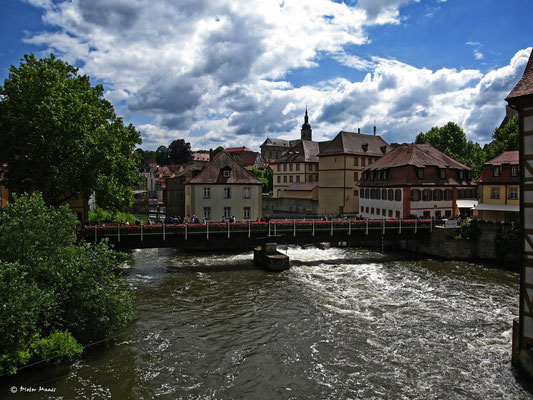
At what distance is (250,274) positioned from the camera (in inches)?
1136

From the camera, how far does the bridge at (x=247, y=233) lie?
28.9 m

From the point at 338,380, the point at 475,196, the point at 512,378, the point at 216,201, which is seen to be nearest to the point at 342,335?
the point at 338,380

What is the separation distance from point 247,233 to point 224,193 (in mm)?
10650

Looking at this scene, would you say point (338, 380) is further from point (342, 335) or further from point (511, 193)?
point (511, 193)

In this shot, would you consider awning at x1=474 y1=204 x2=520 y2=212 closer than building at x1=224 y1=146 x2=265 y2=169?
Yes

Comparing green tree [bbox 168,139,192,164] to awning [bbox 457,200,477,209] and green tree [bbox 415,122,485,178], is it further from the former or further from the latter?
awning [bbox 457,200,477,209]

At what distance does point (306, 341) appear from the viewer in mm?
16453

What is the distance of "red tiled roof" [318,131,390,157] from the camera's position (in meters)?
59.7

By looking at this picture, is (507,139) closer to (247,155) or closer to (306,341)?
(306,341)

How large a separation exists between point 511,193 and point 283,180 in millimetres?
46715

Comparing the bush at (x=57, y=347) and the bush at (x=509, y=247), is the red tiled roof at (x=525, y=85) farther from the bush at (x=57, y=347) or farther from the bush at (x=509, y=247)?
the bush at (x=509, y=247)

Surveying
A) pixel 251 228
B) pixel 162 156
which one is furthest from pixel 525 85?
pixel 162 156

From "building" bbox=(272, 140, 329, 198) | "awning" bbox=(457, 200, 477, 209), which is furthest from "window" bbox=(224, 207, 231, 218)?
"building" bbox=(272, 140, 329, 198)

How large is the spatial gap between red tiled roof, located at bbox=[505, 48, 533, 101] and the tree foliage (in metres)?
15.2
